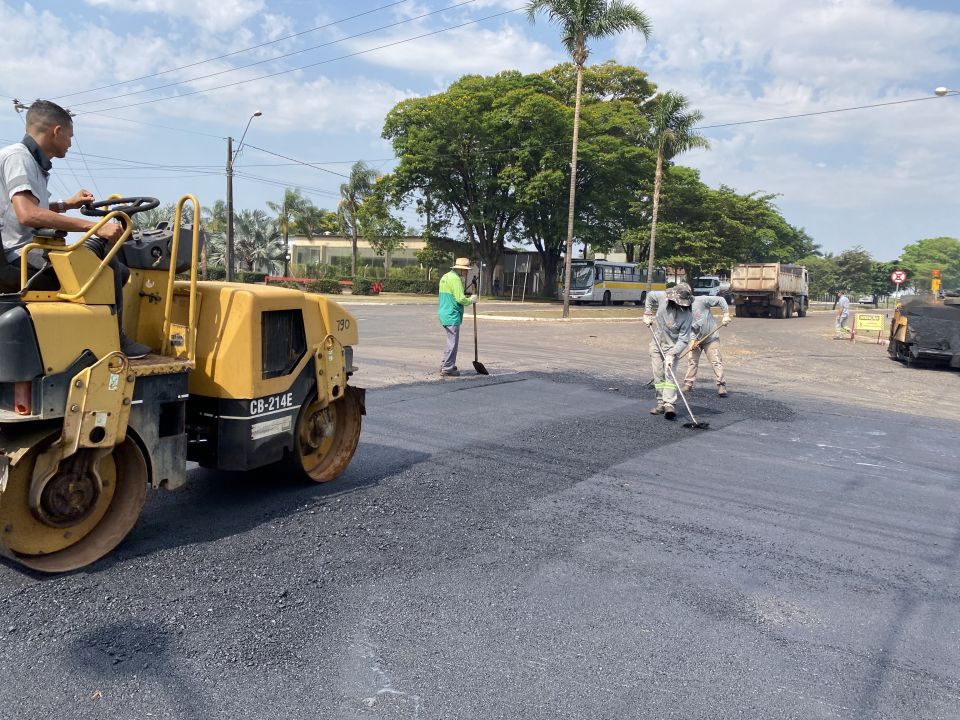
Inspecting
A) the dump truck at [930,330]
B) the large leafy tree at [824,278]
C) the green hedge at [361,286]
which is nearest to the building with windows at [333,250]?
the green hedge at [361,286]

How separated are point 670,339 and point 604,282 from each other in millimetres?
35002

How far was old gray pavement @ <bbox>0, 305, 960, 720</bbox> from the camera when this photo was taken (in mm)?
2961

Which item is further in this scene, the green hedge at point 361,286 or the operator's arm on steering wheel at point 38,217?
the green hedge at point 361,286

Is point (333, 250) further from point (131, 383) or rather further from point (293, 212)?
point (131, 383)

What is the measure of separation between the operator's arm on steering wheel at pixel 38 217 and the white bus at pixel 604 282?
3904 cm

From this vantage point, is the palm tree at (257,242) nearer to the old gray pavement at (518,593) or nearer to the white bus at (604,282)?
the white bus at (604,282)

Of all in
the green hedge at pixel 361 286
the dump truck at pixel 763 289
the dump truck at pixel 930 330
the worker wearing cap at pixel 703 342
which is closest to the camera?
the worker wearing cap at pixel 703 342

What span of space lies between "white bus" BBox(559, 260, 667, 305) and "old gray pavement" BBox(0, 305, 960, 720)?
35932 mm

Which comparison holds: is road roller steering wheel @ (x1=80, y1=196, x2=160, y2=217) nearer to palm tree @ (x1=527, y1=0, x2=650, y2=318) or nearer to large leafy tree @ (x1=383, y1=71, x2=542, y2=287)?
palm tree @ (x1=527, y1=0, x2=650, y2=318)

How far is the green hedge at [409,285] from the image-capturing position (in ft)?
166

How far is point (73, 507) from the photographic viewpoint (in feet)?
12.3

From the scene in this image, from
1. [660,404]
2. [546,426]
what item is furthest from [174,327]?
[660,404]

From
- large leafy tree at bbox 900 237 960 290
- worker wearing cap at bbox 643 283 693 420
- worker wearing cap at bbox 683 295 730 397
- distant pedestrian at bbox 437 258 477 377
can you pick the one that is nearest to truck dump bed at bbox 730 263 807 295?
worker wearing cap at bbox 683 295 730 397

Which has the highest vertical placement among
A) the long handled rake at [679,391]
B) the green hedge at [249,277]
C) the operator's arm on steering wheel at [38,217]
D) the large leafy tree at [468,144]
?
the large leafy tree at [468,144]
